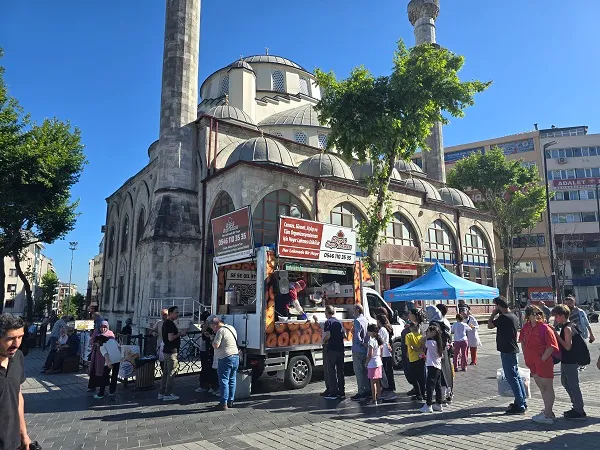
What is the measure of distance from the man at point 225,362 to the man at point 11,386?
4.34 meters

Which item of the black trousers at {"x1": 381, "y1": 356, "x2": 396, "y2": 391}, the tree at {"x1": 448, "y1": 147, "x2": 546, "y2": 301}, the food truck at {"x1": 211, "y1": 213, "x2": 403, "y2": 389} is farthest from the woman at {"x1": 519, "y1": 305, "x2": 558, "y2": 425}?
the tree at {"x1": 448, "y1": 147, "x2": 546, "y2": 301}

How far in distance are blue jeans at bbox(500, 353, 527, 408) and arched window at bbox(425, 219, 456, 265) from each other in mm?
20288

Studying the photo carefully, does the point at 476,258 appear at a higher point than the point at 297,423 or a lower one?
higher

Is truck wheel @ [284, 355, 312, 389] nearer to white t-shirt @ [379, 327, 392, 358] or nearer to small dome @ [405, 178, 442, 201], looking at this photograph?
white t-shirt @ [379, 327, 392, 358]

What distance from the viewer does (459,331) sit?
10.9 meters

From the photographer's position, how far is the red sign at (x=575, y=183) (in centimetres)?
4650

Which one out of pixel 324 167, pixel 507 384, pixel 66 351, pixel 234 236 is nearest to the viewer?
pixel 507 384

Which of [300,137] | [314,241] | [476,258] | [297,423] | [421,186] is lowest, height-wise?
[297,423]

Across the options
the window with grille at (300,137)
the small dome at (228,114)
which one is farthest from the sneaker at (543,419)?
the window with grille at (300,137)

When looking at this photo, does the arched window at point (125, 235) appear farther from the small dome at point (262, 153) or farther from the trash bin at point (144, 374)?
the trash bin at point (144, 374)

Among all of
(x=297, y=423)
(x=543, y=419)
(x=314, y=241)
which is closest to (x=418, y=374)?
(x=543, y=419)

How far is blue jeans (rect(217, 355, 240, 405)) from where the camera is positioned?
24.1 ft

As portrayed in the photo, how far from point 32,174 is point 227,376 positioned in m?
19.4

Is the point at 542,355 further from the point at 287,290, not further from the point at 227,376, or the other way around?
the point at 227,376
